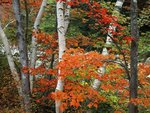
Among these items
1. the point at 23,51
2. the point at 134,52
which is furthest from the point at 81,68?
the point at 23,51

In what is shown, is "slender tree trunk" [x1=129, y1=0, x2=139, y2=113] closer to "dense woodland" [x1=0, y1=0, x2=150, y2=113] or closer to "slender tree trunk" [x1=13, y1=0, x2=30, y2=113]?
"dense woodland" [x1=0, y1=0, x2=150, y2=113]

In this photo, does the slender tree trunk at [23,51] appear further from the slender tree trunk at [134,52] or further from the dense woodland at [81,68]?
the slender tree trunk at [134,52]

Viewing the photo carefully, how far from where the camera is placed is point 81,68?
7.47 meters

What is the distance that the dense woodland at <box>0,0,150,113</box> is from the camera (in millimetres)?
8039

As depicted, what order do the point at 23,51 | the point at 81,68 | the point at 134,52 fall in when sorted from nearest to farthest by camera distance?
the point at 81,68, the point at 134,52, the point at 23,51

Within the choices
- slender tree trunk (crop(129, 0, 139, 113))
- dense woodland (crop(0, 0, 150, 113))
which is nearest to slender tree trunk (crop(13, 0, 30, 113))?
dense woodland (crop(0, 0, 150, 113))

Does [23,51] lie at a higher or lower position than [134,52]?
lower

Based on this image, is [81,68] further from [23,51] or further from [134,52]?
[23,51]

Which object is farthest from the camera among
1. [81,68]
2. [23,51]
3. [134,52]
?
[23,51]

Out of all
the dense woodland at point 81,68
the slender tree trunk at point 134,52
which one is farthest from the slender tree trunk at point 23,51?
the slender tree trunk at point 134,52

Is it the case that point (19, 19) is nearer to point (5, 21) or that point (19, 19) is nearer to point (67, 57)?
point (67, 57)

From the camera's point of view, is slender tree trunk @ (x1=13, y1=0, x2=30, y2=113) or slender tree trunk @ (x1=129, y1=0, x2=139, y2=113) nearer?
slender tree trunk @ (x1=129, y1=0, x2=139, y2=113)

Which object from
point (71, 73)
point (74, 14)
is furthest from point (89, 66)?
point (74, 14)

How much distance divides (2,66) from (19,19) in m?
3.24
